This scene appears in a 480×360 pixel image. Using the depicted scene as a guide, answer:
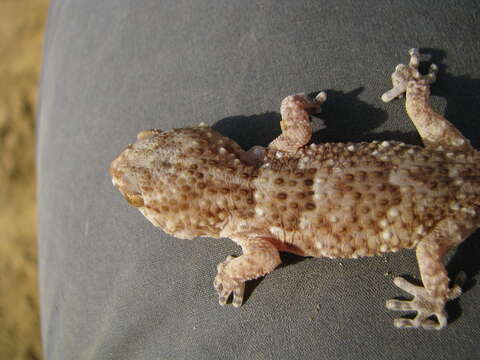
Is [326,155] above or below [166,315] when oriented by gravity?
above

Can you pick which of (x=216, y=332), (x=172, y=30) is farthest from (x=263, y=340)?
(x=172, y=30)

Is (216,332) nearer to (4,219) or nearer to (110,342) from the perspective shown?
(110,342)

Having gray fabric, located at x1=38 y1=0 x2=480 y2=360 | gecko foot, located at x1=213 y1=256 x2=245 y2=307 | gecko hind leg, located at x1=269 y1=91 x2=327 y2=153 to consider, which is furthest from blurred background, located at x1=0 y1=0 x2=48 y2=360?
gecko hind leg, located at x1=269 y1=91 x2=327 y2=153

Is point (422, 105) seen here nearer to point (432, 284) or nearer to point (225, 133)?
point (432, 284)

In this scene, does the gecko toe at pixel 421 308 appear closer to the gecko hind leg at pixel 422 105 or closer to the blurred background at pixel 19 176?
the gecko hind leg at pixel 422 105

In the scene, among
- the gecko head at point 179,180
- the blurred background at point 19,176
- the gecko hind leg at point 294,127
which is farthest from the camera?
the blurred background at point 19,176

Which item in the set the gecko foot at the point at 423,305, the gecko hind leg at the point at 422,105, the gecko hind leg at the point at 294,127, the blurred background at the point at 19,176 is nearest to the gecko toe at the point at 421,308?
the gecko foot at the point at 423,305

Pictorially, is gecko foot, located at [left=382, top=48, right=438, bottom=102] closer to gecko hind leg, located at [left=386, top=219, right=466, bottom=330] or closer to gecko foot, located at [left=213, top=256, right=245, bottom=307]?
gecko hind leg, located at [left=386, top=219, right=466, bottom=330]
